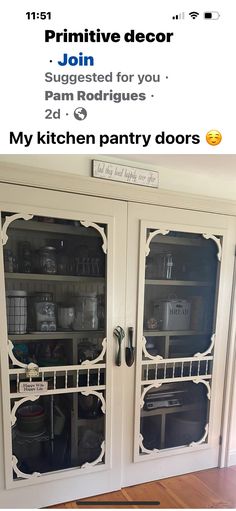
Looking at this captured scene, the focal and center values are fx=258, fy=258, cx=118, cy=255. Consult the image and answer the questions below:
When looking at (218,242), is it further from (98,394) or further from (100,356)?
(98,394)

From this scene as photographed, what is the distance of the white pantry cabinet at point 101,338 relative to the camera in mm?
1301

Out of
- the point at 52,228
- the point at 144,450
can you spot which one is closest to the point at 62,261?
the point at 52,228

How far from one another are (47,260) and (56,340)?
1.46 ft

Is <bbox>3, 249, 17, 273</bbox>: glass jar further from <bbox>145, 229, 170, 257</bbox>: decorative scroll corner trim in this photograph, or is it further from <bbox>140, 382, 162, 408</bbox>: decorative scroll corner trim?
<bbox>140, 382, 162, 408</bbox>: decorative scroll corner trim

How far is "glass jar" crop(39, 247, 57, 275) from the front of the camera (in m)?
1.37

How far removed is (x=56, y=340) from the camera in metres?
1.42
